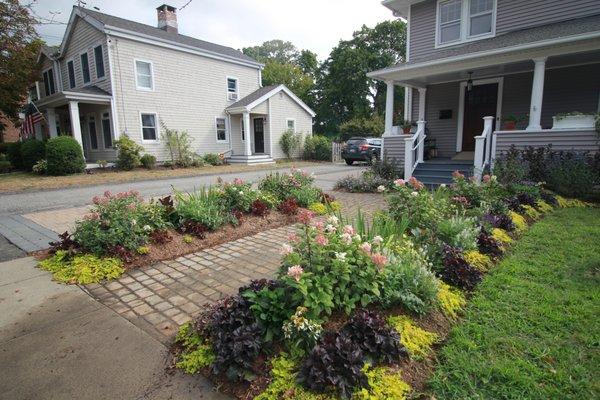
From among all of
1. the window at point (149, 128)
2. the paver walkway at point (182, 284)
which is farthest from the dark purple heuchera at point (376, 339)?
the window at point (149, 128)

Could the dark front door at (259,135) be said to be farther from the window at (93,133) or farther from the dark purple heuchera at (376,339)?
the dark purple heuchera at (376,339)

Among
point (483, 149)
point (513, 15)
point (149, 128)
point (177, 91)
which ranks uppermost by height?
point (513, 15)

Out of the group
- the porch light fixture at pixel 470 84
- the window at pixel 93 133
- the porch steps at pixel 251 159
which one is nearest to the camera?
Answer: the porch light fixture at pixel 470 84

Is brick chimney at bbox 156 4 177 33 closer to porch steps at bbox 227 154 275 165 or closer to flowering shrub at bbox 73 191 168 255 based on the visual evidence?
porch steps at bbox 227 154 275 165

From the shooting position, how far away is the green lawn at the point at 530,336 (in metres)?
2.03

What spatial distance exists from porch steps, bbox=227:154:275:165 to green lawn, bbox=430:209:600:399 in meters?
16.7

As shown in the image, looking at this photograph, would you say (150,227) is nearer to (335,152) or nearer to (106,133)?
(106,133)

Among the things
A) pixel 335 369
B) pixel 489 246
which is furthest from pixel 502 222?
pixel 335 369

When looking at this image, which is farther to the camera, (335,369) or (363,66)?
(363,66)

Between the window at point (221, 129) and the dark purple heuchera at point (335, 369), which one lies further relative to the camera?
the window at point (221, 129)

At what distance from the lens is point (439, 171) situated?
10.2 meters

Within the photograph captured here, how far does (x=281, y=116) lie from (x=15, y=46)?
45.0 feet

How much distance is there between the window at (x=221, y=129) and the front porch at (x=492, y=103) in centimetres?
1181

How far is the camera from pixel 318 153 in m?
23.0
